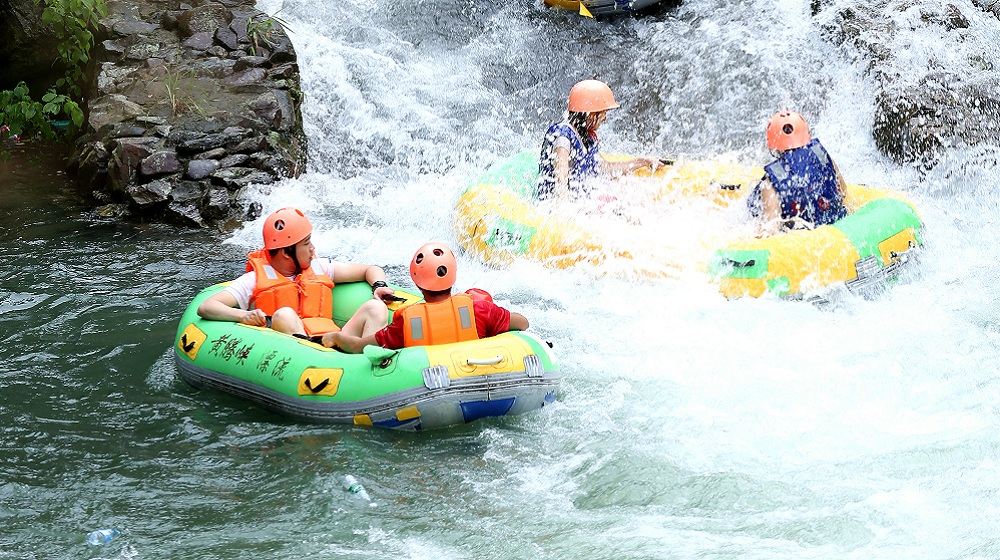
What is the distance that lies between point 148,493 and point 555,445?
1.83m

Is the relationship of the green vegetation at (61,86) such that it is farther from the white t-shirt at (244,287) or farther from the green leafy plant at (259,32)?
the white t-shirt at (244,287)

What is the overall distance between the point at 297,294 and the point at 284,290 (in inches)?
3.0

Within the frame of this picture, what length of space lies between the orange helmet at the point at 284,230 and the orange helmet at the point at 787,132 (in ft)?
9.79

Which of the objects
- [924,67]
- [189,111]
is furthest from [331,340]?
[924,67]

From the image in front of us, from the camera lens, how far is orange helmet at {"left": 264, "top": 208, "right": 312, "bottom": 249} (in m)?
6.25

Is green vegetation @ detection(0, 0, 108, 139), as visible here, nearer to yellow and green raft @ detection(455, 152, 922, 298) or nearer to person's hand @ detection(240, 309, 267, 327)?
yellow and green raft @ detection(455, 152, 922, 298)

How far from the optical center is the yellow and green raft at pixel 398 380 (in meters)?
5.43

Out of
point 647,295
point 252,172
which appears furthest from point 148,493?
point 252,172

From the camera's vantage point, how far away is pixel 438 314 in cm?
570

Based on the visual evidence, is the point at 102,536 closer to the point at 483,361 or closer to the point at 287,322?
the point at 287,322

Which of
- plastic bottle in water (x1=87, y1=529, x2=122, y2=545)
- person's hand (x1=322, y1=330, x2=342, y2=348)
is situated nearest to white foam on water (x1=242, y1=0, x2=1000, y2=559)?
person's hand (x1=322, y1=330, x2=342, y2=348)

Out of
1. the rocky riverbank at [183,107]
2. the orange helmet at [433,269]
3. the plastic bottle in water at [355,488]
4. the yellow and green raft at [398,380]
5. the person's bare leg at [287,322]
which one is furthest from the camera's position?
the rocky riverbank at [183,107]

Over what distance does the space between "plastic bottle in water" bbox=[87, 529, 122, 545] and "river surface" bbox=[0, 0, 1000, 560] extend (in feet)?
0.13

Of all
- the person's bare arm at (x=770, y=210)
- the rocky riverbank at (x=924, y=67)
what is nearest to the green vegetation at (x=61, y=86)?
the person's bare arm at (x=770, y=210)
